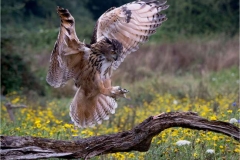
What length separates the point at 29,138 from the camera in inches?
151

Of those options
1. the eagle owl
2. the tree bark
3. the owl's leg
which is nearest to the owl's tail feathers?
the eagle owl

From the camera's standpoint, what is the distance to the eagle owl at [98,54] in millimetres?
5016

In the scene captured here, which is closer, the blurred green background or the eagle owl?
the eagle owl

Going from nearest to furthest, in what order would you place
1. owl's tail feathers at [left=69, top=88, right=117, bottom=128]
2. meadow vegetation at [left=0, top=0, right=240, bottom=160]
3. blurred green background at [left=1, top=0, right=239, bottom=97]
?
meadow vegetation at [left=0, top=0, right=240, bottom=160] < owl's tail feathers at [left=69, top=88, right=117, bottom=128] < blurred green background at [left=1, top=0, right=239, bottom=97]

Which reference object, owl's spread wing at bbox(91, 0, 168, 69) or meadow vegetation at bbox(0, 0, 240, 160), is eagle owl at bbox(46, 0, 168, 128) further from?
meadow vegetation at bbox(0, 0, 240, 160)

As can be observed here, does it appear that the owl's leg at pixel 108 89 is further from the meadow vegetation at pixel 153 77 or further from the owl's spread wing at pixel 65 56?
the meadow vegetation at pixel 153 77

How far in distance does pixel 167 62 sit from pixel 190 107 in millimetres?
9484

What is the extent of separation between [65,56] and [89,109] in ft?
2.80

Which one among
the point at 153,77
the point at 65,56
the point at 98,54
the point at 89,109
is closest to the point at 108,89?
the point at 98,54

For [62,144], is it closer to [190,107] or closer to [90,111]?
[90,111]

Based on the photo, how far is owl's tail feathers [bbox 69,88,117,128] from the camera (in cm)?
571

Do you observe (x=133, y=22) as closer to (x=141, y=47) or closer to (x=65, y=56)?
(x=65, y=56)

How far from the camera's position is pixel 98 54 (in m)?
5.16

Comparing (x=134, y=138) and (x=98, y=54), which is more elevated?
(x=98, y=54)
